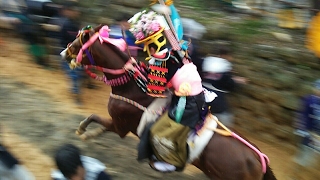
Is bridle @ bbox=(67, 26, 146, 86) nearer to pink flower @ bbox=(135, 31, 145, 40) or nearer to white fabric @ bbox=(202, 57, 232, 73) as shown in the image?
pink flower @ bbox=(135, 31, 145, 40)

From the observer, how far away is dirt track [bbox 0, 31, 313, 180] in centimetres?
539

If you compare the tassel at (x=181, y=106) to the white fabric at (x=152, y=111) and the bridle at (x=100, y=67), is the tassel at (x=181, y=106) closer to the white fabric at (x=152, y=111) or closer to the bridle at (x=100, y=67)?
the white fabric at (x=152, y=111)

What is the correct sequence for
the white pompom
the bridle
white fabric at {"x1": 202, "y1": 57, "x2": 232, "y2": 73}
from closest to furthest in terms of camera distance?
the white pompom
the bridle
white fabric at {"x1": 202, "y1": 57, "x2": 232, "y2": 73}

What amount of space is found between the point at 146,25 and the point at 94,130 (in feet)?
6.17

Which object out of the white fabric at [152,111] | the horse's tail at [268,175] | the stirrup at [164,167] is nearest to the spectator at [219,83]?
the white fabric at [152,111]

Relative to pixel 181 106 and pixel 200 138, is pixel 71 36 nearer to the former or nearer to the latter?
pixel 181 106

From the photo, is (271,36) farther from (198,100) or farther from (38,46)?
(38,46)

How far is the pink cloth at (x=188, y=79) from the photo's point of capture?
4141 mm

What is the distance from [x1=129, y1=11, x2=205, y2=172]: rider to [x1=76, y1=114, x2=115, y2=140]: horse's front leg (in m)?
1.00

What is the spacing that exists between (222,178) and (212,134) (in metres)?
0.46

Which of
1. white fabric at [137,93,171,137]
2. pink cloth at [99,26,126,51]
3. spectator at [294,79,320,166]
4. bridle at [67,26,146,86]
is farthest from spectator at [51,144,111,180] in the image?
spectator at [294,79,320,166]

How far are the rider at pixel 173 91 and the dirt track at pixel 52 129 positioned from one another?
105 cm

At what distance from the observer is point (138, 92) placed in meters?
4.95

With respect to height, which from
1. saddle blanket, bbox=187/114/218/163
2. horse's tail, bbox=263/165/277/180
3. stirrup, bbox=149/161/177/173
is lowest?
stirrup, bbox=149/161/177/173
